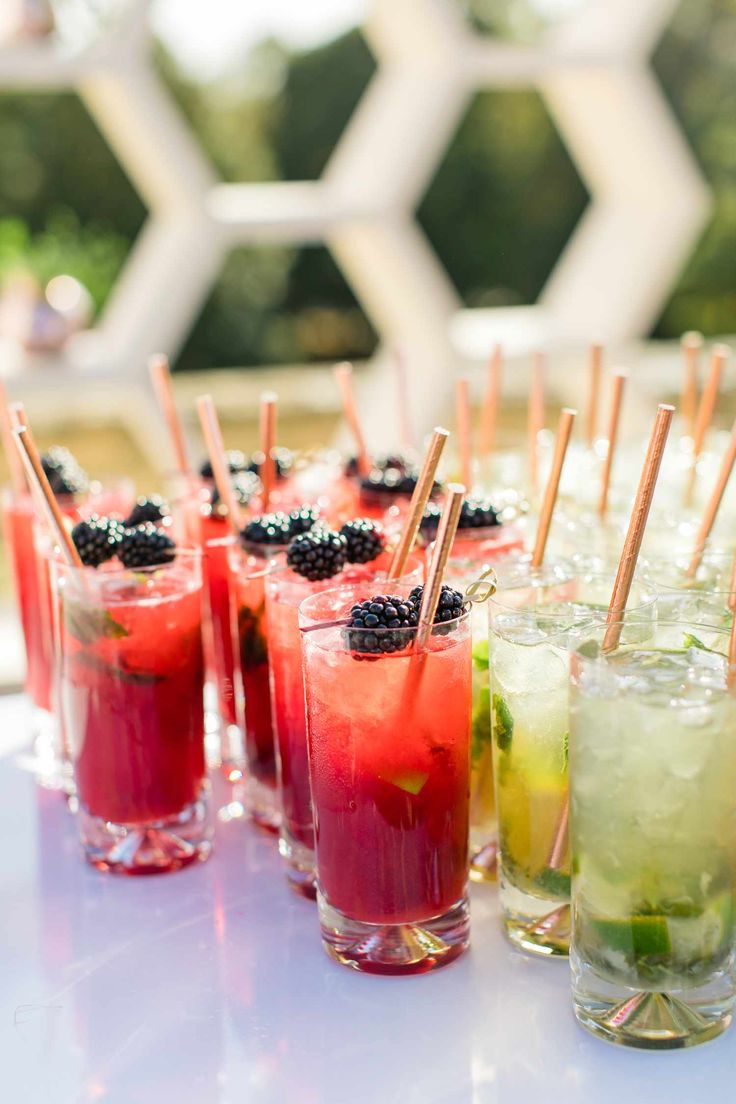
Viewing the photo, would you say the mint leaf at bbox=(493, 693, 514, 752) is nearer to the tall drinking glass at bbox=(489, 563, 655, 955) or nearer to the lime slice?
the tall drinking glass at bbox=(489, 563, 655, 955)

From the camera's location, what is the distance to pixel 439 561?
1027 mm

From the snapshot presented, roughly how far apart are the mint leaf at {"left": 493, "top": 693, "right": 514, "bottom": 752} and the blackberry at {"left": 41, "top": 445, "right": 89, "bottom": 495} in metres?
0.74

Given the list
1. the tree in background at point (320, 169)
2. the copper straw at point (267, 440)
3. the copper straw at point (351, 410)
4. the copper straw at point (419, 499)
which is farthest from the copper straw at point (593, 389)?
the tree in background at point (320, 169)

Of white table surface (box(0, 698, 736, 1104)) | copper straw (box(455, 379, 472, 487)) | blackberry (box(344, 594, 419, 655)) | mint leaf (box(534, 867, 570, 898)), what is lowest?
white table surface (box(0, 698, 736, 1104))

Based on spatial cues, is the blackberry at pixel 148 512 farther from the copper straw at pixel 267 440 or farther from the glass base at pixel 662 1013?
the glass base at pixel 662 1013

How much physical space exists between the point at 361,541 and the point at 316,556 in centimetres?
8

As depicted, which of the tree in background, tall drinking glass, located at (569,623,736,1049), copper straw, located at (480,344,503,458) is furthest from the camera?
the tree in background

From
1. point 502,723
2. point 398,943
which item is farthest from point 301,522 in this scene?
point 398,943

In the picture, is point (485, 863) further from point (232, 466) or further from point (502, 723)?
point (232, 466)

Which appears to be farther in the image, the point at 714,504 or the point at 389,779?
the point at 714,504

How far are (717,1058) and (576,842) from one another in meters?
0.19

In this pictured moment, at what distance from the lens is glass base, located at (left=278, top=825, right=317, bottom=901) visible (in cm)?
125

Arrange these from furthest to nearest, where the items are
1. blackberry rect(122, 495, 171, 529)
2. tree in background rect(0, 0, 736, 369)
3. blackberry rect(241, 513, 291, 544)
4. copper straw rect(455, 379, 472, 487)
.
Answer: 1. tree in background rect(0, 0, 736, 369)
2. copper straw rect(455, 379, 472, 487)
3. blackberry rect(122, 495, 171, 529)
4. blackberry rect(241, 513, 291, 544)

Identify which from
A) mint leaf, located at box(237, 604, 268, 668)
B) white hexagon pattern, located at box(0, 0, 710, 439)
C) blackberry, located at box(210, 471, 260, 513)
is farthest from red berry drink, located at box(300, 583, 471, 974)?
white hexagon pattern, located at box(0, 0, 710, 439)
